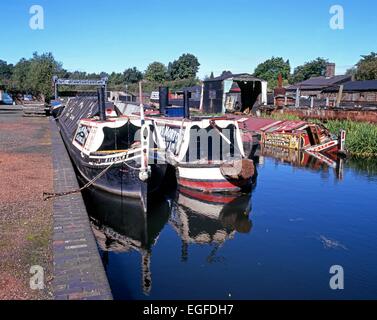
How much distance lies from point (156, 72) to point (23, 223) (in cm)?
8422

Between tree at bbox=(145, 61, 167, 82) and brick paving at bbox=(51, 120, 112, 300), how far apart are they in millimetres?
80460

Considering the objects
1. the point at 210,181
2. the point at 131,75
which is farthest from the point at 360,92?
the point at 131,75

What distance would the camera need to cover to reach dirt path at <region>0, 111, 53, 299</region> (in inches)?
203

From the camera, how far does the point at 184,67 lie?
9806 cm

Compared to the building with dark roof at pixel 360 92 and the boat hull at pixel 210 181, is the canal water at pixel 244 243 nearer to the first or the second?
the boat hull at pixel 210 181

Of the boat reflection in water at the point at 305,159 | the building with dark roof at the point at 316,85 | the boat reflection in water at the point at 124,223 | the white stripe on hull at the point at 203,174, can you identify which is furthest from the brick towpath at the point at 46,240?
the building with dark roof at the point at 316,85

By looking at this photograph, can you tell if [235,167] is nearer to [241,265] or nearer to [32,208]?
[241,265]

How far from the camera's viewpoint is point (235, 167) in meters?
12.8

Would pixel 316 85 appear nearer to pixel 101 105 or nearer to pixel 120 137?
pixel 101 105

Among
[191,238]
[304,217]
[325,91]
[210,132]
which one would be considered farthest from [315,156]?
[325,91]

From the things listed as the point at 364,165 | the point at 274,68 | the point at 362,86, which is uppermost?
the point at 274,68

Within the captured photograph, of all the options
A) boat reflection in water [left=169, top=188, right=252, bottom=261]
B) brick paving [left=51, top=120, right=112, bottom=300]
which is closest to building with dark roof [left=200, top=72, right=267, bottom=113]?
boat reflection in water [left=169, top=188, right=252, bottom=261]
